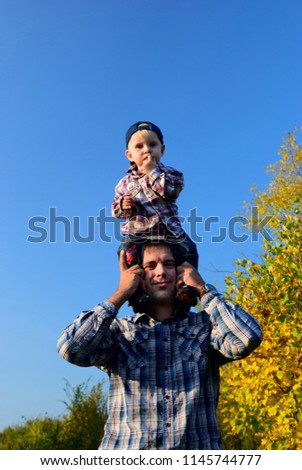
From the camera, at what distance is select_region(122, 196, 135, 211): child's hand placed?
432cm

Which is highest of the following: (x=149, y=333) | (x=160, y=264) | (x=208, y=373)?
(x=160, y=264)

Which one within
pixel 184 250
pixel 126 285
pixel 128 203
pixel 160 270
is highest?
pixel 128 203

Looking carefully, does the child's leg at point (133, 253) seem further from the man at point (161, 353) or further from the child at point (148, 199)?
the man at point (161, 353)

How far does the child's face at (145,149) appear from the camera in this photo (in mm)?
4555

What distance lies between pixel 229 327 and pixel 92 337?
904 millimetres

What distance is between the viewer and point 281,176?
595 inches

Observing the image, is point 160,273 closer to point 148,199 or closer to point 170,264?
point 170,264

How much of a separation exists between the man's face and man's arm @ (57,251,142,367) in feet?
0.82

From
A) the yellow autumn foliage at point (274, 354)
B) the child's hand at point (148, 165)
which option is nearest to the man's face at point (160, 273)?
the child's hand at point (148, 165)

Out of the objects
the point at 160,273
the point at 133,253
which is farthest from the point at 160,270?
the point at 133,253

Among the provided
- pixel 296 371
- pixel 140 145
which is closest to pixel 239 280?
pixel 296 371

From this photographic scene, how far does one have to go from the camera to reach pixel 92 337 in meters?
3.29
